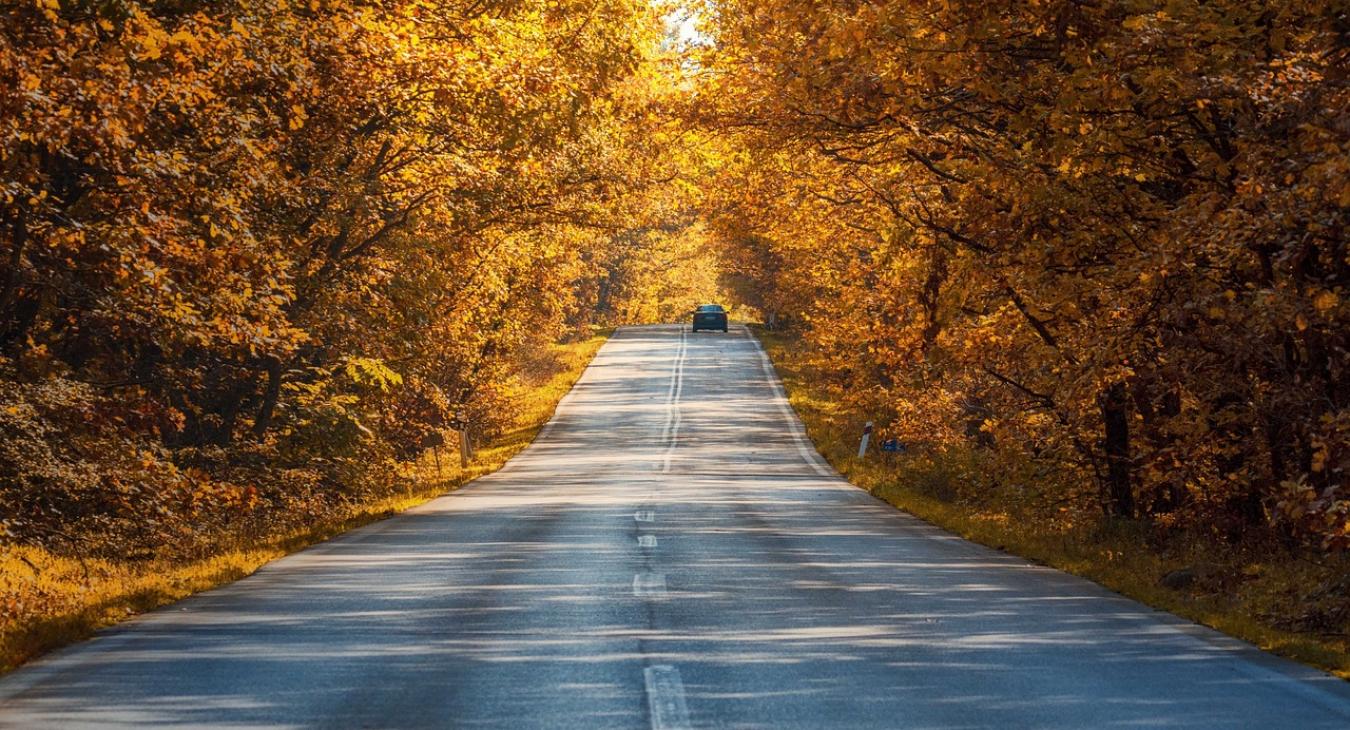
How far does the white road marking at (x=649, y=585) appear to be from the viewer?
44.1 ft

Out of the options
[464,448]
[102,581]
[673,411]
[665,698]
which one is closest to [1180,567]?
[665,698]

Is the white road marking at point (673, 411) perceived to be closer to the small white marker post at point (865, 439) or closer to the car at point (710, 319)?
the small white marker post at point (865, 439)

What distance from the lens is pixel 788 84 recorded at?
19016 millimetres

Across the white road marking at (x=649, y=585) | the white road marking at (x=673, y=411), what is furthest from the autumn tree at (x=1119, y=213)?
the white road marking at (x=673, y=411)

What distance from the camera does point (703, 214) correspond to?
95.0 ft

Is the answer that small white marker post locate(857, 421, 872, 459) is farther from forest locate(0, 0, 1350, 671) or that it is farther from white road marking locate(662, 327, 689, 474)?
forest locate(0, 0, 1350, 671)

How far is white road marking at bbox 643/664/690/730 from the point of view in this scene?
801cm

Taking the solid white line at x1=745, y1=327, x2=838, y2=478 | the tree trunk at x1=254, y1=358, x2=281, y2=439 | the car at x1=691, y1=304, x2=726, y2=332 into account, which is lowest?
the solid white line at x1=745, y1=327, x2=838, y2=478

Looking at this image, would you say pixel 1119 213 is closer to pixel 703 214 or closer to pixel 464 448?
pixel 703 214

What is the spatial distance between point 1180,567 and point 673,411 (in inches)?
1414

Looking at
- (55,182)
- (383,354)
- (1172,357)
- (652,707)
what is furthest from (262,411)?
(652,707)

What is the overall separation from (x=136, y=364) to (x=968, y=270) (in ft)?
39.0

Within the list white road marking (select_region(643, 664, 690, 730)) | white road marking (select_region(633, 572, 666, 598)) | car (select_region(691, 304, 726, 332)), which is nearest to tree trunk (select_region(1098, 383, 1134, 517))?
white road marking (select_region(633, 572, 666, 598))

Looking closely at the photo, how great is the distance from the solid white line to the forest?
5.83 m
